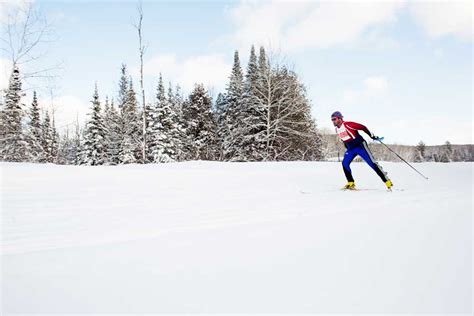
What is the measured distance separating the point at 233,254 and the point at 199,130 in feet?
102

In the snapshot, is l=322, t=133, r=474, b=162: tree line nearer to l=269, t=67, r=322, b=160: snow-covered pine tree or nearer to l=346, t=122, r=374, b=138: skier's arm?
l=269, t=67, r=322, b=160: snow-covered pine tree

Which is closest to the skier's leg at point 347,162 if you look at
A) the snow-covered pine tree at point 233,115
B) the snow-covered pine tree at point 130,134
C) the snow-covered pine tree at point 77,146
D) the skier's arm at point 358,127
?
the skier's arm at point 358,127

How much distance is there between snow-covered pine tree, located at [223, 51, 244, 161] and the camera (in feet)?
88.2

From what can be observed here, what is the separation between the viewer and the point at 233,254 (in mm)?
2402

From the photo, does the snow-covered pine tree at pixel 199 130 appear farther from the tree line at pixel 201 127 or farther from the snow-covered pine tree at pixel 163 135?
the snow-covered pine tree at pixel 163 135

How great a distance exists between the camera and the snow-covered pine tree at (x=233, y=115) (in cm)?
2689

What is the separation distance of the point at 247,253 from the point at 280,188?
13.6ft

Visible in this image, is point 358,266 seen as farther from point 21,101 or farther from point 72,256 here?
point 21,101

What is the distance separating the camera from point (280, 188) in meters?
6.50

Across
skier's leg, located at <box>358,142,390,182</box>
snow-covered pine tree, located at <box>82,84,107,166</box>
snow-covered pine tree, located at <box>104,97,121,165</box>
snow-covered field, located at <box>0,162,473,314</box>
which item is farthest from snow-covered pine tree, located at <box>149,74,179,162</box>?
snow-covered field, located at <box>0,162,473,314</box>

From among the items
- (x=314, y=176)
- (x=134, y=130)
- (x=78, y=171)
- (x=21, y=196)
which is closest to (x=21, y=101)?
(x=78, y=171)

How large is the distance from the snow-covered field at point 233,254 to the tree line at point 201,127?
39.8 ft

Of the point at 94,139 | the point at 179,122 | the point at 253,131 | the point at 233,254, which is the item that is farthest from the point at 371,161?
the point at 94,139

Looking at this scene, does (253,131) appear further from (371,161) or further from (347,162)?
(371,161)
